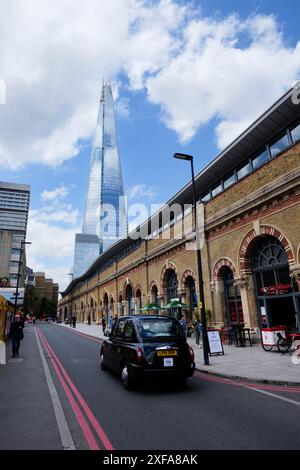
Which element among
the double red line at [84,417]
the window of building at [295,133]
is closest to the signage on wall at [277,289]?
the window of building at [295,133]

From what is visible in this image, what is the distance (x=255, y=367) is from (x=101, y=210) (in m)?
99.6

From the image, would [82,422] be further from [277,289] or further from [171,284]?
[171,284]

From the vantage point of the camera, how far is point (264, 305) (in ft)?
44.0

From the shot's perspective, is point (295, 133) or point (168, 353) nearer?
point (168, 353)

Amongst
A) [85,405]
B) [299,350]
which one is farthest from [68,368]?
[299,350]

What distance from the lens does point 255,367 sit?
8.72m

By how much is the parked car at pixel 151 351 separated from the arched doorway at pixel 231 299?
321 inches

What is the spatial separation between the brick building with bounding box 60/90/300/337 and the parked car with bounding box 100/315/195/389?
6549 mm

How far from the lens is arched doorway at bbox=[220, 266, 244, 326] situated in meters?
14.9

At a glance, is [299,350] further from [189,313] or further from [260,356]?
[189,313]

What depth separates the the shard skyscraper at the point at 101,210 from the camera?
102581 millimetres

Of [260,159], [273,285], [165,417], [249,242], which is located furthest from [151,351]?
[260,159]

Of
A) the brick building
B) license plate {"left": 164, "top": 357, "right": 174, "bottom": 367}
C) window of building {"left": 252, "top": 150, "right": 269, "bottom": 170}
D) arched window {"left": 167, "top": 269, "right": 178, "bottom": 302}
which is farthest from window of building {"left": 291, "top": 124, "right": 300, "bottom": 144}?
arched window {"left": 167, "top": 269, "right": 178, "bottom": 302}
